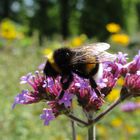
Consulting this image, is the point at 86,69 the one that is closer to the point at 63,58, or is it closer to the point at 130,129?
the point at 63,58

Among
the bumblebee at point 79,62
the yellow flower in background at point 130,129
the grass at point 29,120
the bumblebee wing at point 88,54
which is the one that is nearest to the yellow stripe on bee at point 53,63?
the bumblebee at point 79,62

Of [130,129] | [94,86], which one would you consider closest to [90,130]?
[94,86]

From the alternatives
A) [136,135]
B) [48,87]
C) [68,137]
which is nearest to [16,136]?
[68,137]

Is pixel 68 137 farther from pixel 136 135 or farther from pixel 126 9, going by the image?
pixel 126 9

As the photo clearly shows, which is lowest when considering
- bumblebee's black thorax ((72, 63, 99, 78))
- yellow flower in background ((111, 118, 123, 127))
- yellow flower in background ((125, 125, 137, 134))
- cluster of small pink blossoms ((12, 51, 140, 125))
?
yellow flower in background ((125, 125, 137, 134))

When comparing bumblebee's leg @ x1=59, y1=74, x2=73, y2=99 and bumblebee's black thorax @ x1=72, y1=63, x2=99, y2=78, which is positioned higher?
bumblebee's black thorax @ x1=72, y1=63, x2=99, y2=78

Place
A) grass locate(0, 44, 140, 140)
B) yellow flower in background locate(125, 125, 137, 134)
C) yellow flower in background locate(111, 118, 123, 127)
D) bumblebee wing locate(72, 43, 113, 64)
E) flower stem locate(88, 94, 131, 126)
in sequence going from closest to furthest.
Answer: bumblebee wing locate(72, 43, 113, 64) → flower stem locate(88, 94, 131, 126) → grass locate(0, 44, 140, 140) → yellow flower in background locate(125, 125, 137, 134) → yellow flower in background locate(111, 118, 123, 127)

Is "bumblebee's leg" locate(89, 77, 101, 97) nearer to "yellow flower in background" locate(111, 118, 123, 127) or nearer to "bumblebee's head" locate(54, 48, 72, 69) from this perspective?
"bumblebee's head" locate(54, 48, 72, 69)

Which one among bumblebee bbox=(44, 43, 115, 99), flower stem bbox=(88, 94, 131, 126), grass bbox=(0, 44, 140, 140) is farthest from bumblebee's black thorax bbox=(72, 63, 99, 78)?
grass bbox=(0, 44, 140, 140)
